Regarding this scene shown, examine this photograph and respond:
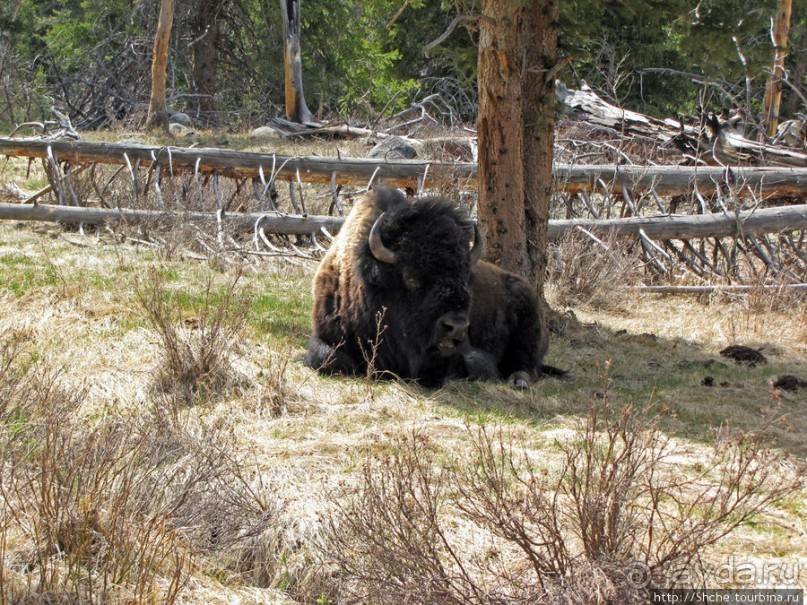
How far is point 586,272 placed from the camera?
1230 centimetres

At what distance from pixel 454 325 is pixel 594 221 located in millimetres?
6726

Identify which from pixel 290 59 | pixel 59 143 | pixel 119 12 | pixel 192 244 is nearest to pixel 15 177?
pixel 59 143

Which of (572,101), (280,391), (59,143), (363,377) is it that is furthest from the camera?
(572,101)

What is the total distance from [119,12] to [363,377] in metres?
25.8

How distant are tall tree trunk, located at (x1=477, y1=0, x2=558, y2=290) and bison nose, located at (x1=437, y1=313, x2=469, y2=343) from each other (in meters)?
2.83

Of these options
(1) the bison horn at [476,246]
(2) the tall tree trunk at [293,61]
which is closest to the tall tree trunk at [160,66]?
(2) the tall tree trunk at [293,61]

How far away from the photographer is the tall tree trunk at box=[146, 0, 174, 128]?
23.7m

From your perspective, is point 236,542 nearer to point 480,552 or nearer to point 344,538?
point 344,538

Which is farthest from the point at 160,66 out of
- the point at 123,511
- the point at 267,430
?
the point at 123,511

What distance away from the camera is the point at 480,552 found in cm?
446

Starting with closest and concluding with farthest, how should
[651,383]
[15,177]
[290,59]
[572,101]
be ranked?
[651,383] < [15,177] < [572,101] < [290,59]

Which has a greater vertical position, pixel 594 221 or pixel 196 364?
pixel 594 221

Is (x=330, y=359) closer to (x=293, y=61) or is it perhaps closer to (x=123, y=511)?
(x=123, y=511)

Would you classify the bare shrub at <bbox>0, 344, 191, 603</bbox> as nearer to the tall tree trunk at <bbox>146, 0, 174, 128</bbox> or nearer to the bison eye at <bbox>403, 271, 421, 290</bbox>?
the bison eye at <bbox>403, 271, 421, 290</bbox>
